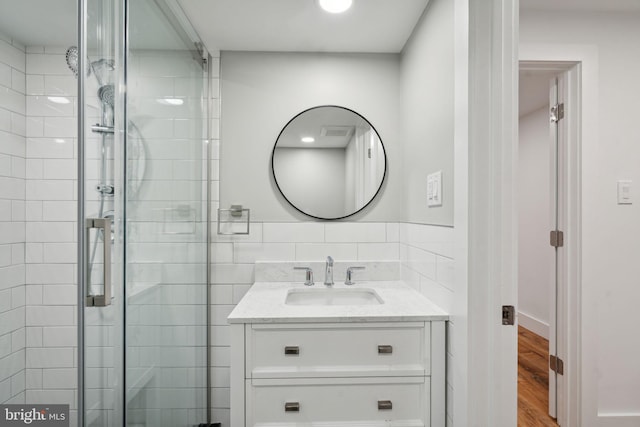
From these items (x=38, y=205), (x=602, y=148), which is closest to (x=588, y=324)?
(x=602, y=148)

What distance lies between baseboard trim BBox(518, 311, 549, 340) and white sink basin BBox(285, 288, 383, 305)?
2.47m

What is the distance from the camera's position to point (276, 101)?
198 centimetres

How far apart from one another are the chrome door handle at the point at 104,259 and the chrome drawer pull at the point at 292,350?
2.19 feet

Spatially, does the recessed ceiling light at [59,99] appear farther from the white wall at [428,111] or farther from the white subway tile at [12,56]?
the white wall at [428,111]

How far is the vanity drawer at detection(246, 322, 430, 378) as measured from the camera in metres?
1.32

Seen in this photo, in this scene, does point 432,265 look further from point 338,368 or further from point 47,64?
point 47,64

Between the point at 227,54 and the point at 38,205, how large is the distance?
148cm

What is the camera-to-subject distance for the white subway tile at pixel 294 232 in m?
1.99

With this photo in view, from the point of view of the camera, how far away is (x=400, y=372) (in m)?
1.33

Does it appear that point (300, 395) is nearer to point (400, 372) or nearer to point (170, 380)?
point (400, 372)

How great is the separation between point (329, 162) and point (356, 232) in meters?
0.46

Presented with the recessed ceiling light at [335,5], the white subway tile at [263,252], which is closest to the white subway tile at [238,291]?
the white subway tile at [263,252]

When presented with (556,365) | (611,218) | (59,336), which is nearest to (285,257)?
(59,336)

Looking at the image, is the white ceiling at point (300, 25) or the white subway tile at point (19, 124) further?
the white ceiling at point (300, 25)
